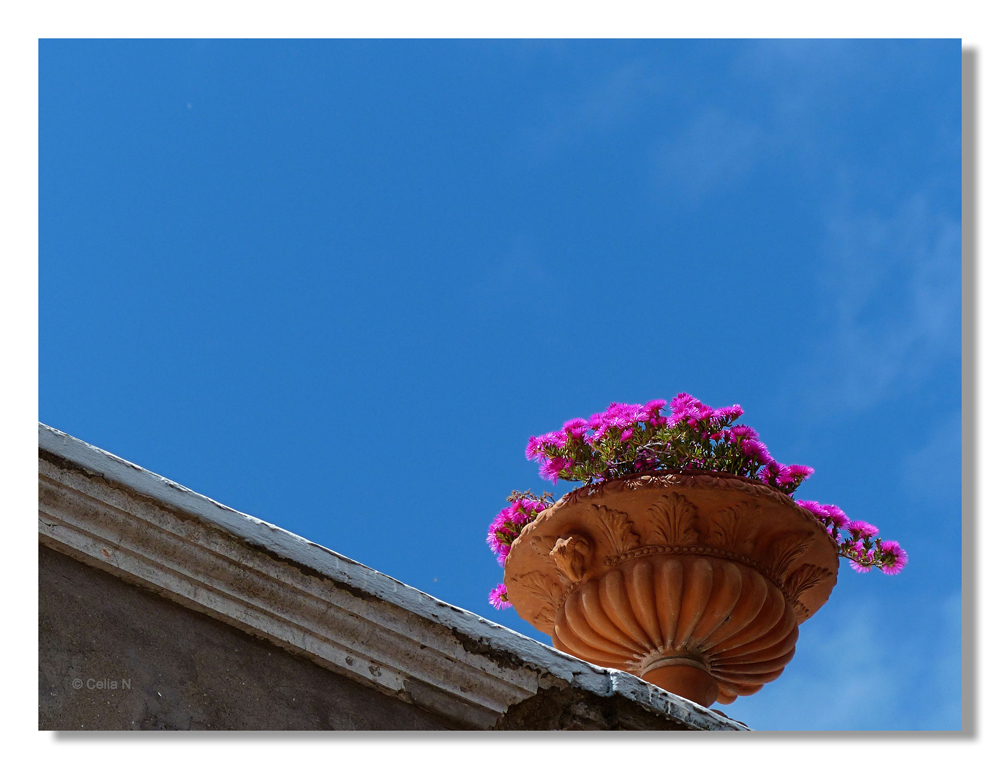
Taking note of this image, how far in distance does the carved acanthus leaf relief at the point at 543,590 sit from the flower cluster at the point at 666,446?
0.30m

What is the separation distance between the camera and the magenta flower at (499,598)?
3.52m

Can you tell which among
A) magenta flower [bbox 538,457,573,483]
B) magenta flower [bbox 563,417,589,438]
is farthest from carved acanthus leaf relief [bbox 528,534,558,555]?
magenta flower [bbox 563,417,589,438]

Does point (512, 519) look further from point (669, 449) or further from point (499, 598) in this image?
point (669, 449)

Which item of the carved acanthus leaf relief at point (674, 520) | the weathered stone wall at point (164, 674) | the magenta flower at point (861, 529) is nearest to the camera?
the weathered stone wall at point (164, 674)

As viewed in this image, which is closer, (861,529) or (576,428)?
(576,428)

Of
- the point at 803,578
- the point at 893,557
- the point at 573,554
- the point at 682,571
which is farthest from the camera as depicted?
the point at 893,557

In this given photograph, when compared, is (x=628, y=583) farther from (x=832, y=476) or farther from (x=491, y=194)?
(x=491, y=194)

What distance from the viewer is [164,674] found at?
6.28 ft

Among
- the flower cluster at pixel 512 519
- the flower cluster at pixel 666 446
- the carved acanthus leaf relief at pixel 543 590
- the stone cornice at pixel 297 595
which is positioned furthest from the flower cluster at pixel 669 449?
the stone cornice at pixel 297 595

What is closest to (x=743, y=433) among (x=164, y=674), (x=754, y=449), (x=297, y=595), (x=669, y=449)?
(x=754, y=449)

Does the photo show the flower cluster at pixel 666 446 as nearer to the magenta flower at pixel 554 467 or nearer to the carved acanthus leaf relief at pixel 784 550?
the magenta flower at pixel 554 467

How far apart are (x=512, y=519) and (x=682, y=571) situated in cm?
61

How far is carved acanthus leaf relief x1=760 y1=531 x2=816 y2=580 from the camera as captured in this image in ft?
10.1
